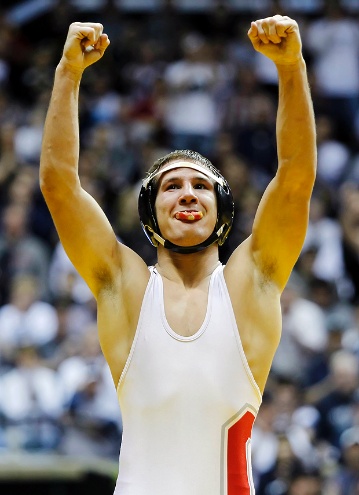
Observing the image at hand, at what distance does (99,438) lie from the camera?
10414 mm

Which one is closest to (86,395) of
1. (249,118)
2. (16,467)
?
(16,467)

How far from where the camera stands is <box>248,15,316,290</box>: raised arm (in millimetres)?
4820

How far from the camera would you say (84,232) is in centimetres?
487

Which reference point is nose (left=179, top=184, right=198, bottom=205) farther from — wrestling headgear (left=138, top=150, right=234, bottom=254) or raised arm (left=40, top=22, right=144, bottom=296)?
raised arm (left=40, top=22, right=144, bottom=296)

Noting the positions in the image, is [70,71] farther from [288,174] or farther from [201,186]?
[288,174]

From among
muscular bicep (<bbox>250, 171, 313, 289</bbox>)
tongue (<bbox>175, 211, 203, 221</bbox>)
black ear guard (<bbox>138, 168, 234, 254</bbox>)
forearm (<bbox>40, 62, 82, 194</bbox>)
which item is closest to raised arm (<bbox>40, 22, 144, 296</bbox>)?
forearm (<bbox>40, 62, 82, 194</bbox>)

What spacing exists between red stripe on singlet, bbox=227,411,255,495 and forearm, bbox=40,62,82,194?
4.42 ft

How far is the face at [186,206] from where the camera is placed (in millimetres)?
4895

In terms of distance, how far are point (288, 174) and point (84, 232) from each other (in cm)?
97

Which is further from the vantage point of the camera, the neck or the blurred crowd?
the blurred crowd

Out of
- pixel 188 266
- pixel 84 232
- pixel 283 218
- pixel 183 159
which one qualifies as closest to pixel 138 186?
pixel 183 159

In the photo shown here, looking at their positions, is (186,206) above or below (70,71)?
below

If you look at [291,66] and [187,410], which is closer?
[187,410]

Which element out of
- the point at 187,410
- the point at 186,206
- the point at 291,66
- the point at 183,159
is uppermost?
the point at 291,66
